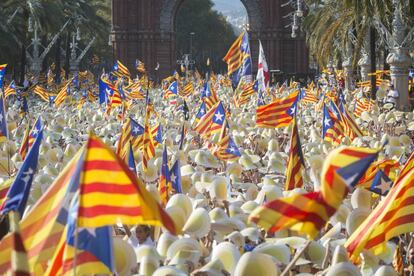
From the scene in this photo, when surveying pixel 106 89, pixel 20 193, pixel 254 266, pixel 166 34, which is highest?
pixel 166 34

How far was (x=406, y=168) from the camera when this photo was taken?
769cm

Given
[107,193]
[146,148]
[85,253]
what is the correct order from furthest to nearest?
1. [146,148]
2. [85,253]
3. [107,193]

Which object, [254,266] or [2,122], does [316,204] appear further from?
[2,122]

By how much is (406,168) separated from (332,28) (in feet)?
82.3

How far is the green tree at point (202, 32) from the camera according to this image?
4515 inches

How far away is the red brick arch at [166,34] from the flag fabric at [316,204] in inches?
2277

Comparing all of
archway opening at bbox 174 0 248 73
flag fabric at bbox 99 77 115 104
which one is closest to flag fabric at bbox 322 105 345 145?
flag fabric at bbox 99 77 115 104

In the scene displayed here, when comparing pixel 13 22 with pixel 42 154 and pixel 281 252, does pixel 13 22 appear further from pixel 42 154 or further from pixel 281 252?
pixel 281 252

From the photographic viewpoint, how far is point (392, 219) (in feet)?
20.7

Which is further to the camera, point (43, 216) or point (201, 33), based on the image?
point (201, 33)

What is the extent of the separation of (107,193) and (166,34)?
6026 cm

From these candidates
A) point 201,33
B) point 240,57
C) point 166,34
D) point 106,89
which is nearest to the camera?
point 240,57

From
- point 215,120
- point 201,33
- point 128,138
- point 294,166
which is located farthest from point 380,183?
point 201,33

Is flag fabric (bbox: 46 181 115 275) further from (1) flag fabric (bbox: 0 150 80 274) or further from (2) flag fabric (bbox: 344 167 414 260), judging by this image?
(2) flag fabric (bbox: 344 167 414 260)
